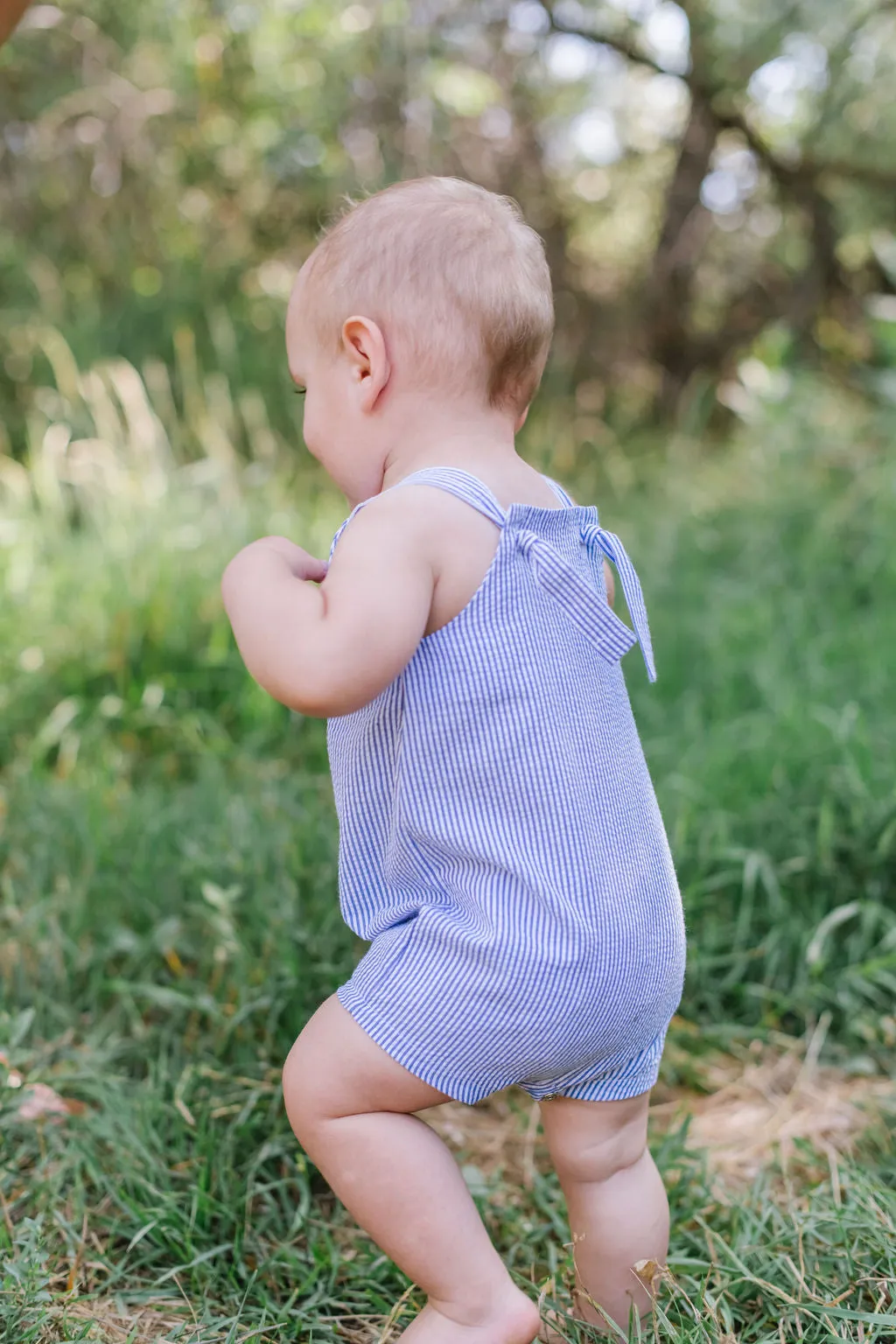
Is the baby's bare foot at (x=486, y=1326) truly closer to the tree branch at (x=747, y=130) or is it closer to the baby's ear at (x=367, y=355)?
the baby's ear at (x=367, y=355)

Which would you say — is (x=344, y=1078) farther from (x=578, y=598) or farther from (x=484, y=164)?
(x=484, y=164)

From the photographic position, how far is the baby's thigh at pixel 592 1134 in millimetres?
1413

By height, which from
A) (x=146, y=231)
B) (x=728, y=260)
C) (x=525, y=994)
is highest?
(x=525, y=994)

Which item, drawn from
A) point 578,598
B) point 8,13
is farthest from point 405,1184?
point 8,13

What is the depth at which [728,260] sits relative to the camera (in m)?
6.21

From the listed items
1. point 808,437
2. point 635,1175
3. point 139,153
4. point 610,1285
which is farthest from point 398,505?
point 139,153

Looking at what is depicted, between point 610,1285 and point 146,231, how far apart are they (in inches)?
188

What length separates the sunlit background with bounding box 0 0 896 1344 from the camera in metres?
1.69

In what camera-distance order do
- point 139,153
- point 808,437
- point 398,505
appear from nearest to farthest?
point 398,505 → point 808,437 → point 139,153

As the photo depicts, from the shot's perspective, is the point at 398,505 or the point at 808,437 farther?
the point at 808,437

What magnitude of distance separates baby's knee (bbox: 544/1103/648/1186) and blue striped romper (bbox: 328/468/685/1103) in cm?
8

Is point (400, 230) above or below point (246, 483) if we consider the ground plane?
above

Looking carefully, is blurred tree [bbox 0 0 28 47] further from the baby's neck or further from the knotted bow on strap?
the knotted bow on strap

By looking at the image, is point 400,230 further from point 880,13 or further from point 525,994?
point 880,13
